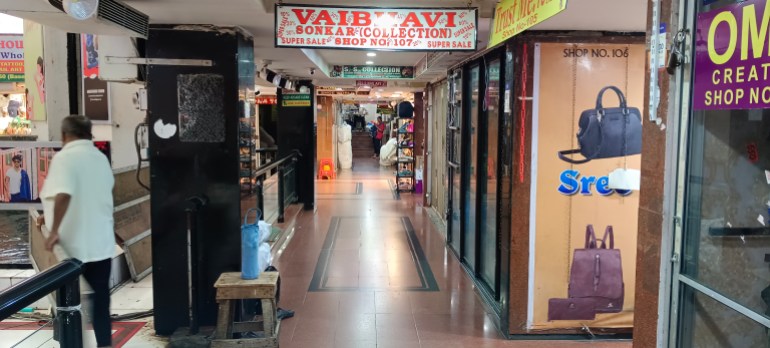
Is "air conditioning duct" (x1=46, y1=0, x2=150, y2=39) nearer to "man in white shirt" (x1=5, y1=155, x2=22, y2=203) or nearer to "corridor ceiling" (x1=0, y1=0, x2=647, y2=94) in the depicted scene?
"corridor ceiling" (x1=0, y1=0, x2=647, y2=94)

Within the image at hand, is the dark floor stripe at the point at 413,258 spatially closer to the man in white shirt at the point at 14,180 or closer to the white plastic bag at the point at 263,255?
the white plastic bag at the point at 263,255

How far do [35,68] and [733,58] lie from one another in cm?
554

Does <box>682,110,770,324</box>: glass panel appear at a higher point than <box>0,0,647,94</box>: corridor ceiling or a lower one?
lower

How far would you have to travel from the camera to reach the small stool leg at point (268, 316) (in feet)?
12.7

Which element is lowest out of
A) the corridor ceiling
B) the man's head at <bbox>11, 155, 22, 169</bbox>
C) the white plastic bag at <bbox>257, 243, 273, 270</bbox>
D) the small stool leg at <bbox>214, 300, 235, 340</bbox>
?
the small stool leg at <bbox>214, 300, 235, 340</bbox>

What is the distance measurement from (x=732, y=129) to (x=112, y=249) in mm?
3377

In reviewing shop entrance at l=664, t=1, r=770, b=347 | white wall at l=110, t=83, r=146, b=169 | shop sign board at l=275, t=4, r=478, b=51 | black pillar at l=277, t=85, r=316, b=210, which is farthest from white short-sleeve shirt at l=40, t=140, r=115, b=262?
black pillar at l=277, t=85, r=316, b=210

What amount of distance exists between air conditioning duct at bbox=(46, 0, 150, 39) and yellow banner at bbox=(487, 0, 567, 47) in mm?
2143

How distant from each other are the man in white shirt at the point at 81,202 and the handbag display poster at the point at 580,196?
2.89 metres

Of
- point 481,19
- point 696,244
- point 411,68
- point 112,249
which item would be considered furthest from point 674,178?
point 411,68

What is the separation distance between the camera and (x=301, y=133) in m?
10.3

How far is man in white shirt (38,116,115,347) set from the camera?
11.0 ft

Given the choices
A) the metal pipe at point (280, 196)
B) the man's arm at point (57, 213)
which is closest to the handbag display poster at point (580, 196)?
the man's arm at point (57, 213)

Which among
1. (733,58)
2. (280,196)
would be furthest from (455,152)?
(733,58)
